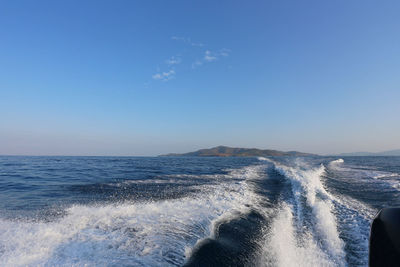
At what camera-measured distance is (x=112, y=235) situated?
4.35m

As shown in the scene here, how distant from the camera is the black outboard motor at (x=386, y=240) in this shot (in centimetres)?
184

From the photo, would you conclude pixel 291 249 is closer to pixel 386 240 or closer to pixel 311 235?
pixel 311 235

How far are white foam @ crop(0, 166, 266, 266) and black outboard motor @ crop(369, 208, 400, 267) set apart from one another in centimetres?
290

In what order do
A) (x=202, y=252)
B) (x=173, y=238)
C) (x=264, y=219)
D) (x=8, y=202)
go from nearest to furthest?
(x=202, y=252) < (x=173, y=238) < (x=264, y=219) < (x=8, y=202)

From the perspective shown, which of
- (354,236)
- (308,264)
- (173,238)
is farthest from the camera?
(354,236)

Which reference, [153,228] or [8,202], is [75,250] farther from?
[8,202]

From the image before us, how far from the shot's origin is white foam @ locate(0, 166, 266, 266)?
11.3 ft

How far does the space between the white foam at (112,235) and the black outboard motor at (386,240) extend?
9.50 feet

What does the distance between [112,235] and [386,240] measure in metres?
4.74

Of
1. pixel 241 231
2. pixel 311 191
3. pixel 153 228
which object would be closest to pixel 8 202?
pixel 153 228

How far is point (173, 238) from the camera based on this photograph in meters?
4.37

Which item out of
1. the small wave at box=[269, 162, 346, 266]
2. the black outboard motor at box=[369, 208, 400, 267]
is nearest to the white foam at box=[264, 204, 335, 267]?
the small wave at box=[269, 162, 346, 266]

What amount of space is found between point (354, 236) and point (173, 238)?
179 inches

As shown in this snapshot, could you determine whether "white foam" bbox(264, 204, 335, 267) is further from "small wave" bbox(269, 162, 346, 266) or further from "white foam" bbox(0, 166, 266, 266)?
"white foam" bbox(0, 166, 266, 266)
